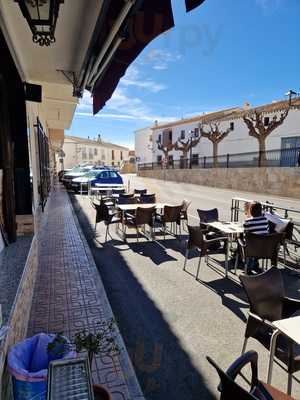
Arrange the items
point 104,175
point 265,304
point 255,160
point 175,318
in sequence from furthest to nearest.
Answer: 1. point 255,160
2. point 104,175
3. point 175,318
4. point 265,304

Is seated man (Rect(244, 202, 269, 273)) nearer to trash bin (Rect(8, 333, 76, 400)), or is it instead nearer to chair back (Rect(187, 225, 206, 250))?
chair back (Rect(187, 225, 206, 250))

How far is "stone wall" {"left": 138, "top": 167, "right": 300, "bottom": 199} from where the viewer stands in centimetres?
1556

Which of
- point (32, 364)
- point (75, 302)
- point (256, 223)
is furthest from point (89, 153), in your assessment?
point (32, 364)

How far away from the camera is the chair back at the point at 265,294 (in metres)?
2.47

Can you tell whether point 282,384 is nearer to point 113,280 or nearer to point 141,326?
point 141,326

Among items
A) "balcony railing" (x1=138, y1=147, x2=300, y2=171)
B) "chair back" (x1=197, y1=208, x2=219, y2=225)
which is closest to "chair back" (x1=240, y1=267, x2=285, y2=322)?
"chair back" (x1=197, y1=208, x2=219, y2=225)

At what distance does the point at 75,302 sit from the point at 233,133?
31.4m

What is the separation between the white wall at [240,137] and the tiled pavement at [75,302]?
2551cm

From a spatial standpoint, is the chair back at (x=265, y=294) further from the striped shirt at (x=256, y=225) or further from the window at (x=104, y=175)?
the window at (x=104, y=175)

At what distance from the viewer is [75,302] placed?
12.0 ft

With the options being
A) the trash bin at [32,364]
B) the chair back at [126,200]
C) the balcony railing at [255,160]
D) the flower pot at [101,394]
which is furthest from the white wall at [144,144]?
the flower pot at [101,394]

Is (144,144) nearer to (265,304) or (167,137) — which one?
(167,137)

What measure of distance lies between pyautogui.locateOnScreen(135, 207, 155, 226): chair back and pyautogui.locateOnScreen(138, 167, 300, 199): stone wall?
37.4 feet

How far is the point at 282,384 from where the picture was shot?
239cm
